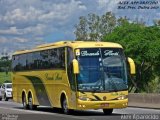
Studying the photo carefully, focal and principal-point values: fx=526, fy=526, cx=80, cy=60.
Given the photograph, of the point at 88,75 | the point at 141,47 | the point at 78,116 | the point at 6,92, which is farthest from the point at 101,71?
the point at 6,92

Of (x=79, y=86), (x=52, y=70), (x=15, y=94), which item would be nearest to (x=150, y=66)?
(x=15, y=94)

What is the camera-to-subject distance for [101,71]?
77.5 feet

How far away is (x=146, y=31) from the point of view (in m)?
48.3

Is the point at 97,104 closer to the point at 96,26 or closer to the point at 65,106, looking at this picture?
the point at 65,106

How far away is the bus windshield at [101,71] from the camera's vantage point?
77.2 feet

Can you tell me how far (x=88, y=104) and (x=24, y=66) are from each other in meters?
9.70

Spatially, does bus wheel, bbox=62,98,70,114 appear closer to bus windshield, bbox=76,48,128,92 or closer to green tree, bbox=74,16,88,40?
bus windshield, bbox=76,48,128,92

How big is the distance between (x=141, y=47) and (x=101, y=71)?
2274 cm

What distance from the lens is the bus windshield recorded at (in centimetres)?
2353

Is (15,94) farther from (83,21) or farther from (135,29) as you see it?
(83,21)

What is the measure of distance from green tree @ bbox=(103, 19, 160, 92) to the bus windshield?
21.2 meters

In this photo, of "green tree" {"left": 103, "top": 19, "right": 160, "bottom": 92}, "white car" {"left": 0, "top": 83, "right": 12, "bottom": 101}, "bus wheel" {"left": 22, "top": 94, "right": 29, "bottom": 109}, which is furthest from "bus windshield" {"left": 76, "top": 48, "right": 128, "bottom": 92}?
"white car" {"left": 0, "top": 83, "right": 12, "bottom": 101}

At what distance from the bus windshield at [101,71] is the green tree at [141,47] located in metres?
21.2

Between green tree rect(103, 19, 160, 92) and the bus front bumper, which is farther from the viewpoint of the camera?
green tree rect(103, 19, 160, 92)
